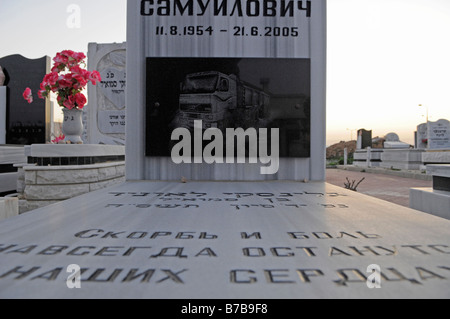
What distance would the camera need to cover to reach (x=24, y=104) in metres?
9.34

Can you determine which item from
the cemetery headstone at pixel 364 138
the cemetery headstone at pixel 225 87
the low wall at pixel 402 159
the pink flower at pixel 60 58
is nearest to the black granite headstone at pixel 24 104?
the pink flower at pixel 60 58

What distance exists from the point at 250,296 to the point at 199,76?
12.7 feet

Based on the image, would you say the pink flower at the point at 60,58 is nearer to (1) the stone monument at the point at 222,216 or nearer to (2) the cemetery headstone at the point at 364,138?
(1) the stone monument at the point at 222,216

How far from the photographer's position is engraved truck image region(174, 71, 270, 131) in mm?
4598

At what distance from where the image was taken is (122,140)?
29.3 feet

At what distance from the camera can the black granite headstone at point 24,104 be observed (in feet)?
29.9

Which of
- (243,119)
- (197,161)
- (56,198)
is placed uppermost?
(243,119)

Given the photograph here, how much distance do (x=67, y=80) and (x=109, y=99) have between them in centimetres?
396

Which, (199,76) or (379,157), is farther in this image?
(379,157)

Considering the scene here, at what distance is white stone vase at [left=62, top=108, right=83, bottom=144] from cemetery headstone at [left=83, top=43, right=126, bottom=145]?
11.7 feet

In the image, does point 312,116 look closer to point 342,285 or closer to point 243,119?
point 243,119

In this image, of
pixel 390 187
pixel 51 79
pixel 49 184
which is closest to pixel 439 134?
pixel 390 187

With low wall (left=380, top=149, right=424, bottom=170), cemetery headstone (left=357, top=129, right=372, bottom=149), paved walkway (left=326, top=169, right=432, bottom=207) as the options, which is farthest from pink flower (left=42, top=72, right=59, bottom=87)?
cemetery headstone (left=357, top=129, right=372, bottom=149)

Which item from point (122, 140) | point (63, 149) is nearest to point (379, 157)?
point (122, 140)
